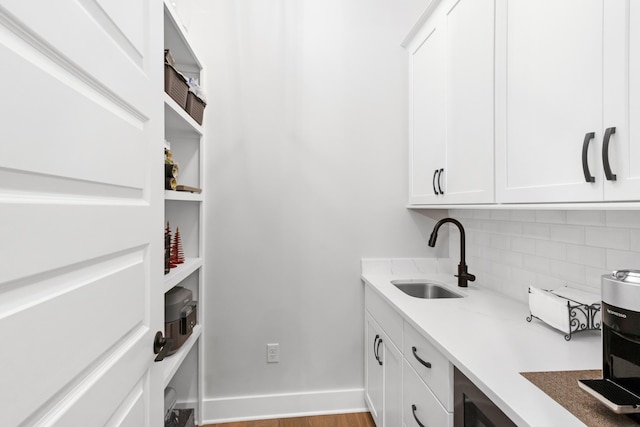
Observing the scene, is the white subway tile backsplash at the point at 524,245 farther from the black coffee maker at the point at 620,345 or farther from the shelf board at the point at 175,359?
the shelf board at the point at 175,359

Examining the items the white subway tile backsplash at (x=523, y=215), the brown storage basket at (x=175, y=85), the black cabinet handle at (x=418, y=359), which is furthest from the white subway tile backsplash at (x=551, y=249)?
the brown storage basket at (x=175, y=85)

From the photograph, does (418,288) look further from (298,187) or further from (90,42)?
(90,42)

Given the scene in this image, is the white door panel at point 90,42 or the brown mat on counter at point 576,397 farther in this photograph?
the brown mat on counter at point 576,397

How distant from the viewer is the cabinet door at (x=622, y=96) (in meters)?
0.78

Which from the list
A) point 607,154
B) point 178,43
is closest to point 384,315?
point 607,154

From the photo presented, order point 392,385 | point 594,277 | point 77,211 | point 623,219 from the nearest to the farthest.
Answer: point 77,211 < point 623,219 < point 594,277 < point 392,385

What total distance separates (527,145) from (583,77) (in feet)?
0.85

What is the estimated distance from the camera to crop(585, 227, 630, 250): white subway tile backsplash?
3.65ft

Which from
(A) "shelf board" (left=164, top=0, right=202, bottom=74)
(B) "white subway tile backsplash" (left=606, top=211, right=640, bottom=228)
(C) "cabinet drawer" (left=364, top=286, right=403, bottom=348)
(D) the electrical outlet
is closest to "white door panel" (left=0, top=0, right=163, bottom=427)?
(A) "shelf board" (left=164, top=0, right=202, bottom=74)

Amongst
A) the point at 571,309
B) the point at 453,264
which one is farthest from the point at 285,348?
the point at 571,309

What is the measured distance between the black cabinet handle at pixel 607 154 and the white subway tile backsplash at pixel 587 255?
52cm

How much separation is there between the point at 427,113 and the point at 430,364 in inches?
53.9

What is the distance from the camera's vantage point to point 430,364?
1.13 metres

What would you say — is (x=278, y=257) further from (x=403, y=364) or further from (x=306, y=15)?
(x=306, y=15)
